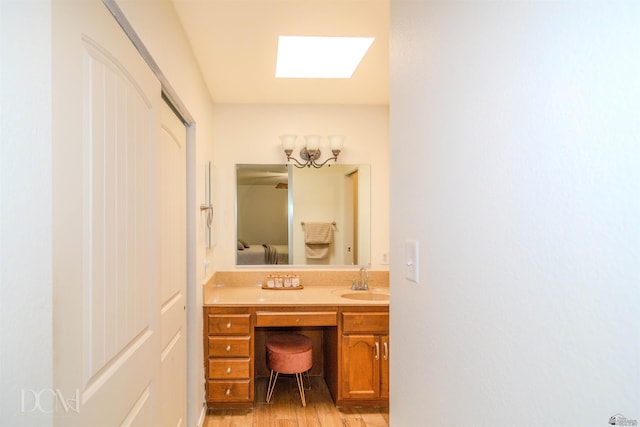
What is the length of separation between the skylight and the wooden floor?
2.40 m

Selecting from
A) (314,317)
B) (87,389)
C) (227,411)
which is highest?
(87,389)

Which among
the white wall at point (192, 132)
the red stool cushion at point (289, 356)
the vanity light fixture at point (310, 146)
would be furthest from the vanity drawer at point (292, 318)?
the vanity light fixture at point (310, 146)

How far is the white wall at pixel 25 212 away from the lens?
0.64 metres

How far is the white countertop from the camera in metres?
2.50

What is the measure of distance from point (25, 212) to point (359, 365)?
229cm

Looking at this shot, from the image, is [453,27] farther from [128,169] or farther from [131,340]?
[131,340]

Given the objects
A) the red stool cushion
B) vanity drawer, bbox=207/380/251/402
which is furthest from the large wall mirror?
vanity drawer, bbox=207/380/251/402

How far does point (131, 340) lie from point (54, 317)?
0.47 m

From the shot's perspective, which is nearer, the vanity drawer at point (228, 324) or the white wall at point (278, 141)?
the vanity drawer at point (228, 324)

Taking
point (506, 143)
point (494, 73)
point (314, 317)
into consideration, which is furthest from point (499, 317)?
point (314, 317)

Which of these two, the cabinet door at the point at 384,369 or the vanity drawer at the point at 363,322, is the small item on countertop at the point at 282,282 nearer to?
the vanity drawer at the point at 363,322

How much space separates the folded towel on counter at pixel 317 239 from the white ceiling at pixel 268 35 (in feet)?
3.80

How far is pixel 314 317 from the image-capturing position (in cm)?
251

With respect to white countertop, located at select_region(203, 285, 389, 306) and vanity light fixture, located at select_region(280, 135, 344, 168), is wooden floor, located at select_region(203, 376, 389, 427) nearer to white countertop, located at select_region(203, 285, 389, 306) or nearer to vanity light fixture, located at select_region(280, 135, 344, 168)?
white countertop, located at select_region(203, 285, 389, 306)
